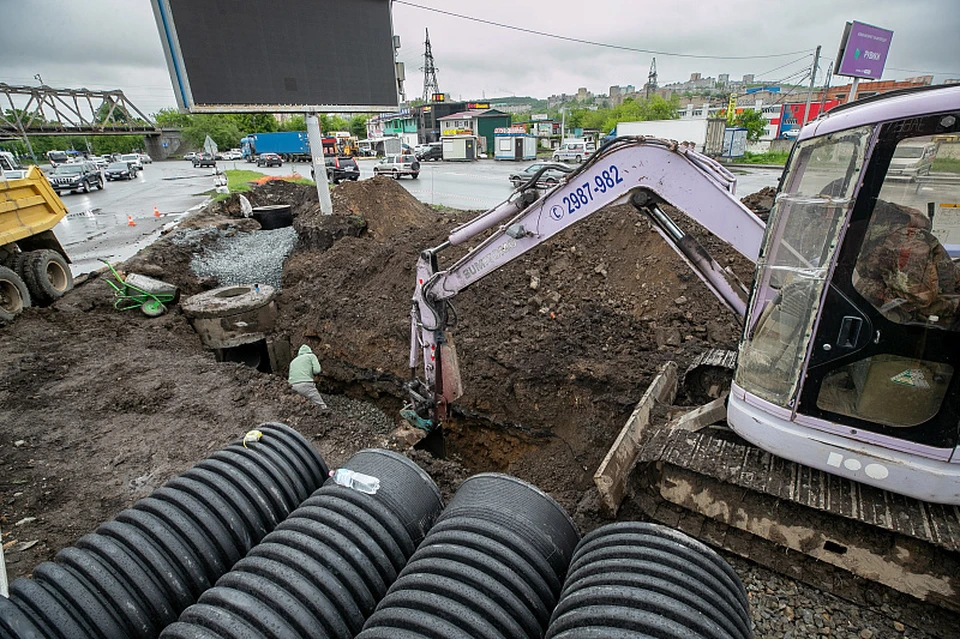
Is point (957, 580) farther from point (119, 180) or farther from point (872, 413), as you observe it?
point (119, 180)

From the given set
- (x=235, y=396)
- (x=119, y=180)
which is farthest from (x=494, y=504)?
(x=119, y=180)

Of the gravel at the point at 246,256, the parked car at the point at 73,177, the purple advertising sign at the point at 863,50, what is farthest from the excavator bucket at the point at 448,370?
the parked car at the point at 73,177

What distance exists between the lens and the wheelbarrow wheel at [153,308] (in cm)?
866

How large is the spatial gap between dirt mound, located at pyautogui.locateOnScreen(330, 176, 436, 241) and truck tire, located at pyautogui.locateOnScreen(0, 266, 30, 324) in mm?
6677

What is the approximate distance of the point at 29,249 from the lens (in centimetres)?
956

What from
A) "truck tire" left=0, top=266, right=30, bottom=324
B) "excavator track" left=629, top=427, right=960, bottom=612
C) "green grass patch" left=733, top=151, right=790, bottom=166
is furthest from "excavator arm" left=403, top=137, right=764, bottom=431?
"green grass patch" left=733, top=151, right=790, bottom=166

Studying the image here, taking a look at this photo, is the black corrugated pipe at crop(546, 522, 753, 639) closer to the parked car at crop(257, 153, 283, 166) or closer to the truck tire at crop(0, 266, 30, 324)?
the truck tire at crop(0, 266, 30, 324)

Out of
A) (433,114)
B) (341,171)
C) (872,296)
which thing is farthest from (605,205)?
(433,114)

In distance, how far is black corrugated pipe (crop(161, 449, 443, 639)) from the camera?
6.49 feet

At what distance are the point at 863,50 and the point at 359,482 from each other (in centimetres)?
2270

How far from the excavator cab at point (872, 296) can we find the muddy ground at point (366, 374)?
192cm

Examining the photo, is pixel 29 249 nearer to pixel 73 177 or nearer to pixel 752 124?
pixel 73 177

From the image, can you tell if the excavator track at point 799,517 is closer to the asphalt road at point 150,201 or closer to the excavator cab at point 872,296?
the excavator cab at point 872,296

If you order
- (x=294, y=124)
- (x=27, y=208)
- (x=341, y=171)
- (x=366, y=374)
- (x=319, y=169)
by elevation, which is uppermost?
(x=294, y=124)
